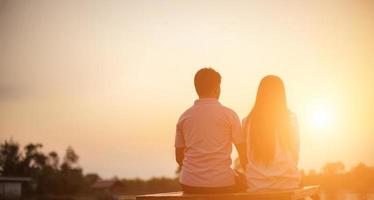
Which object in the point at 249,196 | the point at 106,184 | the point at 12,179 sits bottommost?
the point at 249,196

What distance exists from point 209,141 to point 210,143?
2 centimetres

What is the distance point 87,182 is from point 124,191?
713 cm

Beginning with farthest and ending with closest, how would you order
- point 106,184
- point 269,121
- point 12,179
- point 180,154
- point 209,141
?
1. point 106,184
2. point 12,179
3. point 180,154
4. point 209,141
5. point 269,121

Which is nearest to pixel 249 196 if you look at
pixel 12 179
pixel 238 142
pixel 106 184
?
pixel 238 142

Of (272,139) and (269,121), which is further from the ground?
(269,121)

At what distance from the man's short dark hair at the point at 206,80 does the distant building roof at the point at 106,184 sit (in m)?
71.8

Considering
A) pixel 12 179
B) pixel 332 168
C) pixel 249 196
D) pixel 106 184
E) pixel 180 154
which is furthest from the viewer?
pixel 106 184

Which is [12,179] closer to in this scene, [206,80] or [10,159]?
[10,159]

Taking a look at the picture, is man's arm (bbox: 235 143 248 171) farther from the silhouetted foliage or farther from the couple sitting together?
the silhouetted foliage

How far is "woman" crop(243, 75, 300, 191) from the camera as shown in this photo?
581 centimetres

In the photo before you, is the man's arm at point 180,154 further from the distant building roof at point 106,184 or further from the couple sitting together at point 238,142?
the distant building roof at point 106,184

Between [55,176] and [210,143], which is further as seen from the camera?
[55,176]

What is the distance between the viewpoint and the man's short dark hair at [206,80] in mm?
6129

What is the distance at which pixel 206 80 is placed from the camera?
6.12 m
